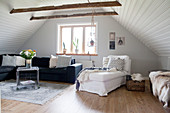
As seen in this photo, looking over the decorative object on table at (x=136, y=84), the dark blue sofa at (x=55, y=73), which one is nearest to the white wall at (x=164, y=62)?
the decorative object on table at (x=136, y=84)

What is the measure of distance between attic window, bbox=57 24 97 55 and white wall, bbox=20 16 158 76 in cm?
25

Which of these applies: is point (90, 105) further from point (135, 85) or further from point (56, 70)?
point (56, 70)

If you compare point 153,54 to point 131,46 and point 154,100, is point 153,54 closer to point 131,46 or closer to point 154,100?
point 131,46

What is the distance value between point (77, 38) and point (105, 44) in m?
1.31

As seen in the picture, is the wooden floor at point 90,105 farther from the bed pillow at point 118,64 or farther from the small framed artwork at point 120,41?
the small framed artwork at point 120,41

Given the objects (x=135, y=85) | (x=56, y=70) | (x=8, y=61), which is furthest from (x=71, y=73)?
(x=8, y=61)

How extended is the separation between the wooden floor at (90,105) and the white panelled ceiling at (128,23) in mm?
1591

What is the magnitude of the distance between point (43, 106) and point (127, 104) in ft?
5.26

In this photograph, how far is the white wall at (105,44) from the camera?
4789mm

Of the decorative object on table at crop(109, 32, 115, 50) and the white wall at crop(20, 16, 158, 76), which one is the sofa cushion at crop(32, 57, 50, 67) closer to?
the white wall at crop(20, 16, 158, 76)

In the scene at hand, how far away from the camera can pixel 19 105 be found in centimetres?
233

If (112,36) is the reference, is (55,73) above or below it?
below

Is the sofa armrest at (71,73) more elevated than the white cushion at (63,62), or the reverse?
the white cushion at (63,62)

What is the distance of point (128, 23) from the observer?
13.8 ft
